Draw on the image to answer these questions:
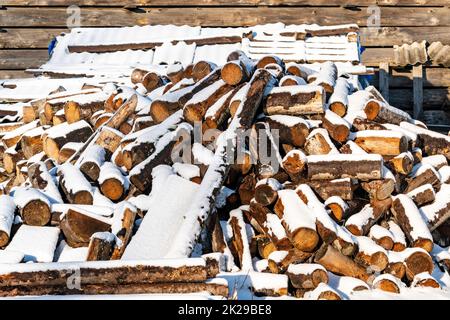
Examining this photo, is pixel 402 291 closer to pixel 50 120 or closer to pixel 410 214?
pixel 410 214

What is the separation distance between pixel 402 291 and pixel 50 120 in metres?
4.81

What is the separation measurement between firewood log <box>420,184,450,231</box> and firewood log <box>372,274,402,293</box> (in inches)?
44.0

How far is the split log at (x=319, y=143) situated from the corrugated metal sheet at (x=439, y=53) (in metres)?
7.06

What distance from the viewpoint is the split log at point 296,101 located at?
6.75 m

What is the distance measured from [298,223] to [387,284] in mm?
775

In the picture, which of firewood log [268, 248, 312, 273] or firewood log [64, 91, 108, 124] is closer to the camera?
Answer: firewood log [268, 248, 312, 273]

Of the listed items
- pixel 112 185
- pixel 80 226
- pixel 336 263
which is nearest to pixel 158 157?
pixel 112 185

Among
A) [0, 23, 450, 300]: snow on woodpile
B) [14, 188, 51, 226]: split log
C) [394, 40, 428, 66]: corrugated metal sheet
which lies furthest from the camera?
[394, 40, 428, 66]: corrugated metal sheet

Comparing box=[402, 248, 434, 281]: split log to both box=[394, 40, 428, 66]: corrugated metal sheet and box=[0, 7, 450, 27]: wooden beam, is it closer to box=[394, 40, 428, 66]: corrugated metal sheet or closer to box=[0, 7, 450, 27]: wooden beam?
box=[394, 40, 428, 66]: corrugated metal sheet

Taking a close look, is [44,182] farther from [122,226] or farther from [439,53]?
[439,53]

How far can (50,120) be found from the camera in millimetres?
8461

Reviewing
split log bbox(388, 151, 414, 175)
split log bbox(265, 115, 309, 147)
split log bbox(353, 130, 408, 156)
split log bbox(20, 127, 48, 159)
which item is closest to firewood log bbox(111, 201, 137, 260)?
split log bbox(265, 115, 309, 147)

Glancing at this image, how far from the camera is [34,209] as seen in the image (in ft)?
19.0

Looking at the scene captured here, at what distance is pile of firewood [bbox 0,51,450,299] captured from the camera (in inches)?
208
